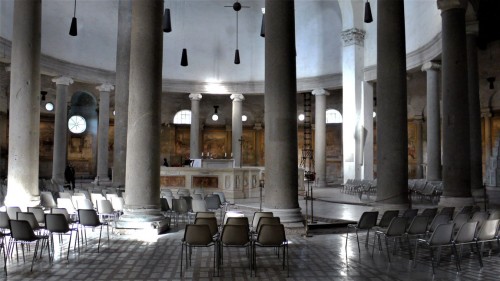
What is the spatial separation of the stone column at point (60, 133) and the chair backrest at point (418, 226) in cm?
1981

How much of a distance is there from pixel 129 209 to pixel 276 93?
4.33 metres

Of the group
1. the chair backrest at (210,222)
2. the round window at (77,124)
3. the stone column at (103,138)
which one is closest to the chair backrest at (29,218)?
the chair backrest at (210,222)

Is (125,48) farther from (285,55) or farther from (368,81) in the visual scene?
(368,81)

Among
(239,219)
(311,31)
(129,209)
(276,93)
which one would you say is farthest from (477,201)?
(311,31)

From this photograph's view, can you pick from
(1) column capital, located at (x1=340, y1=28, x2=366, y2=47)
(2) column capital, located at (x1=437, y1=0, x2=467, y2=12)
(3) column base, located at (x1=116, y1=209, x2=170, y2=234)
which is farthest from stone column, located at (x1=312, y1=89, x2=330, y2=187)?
(3) column base, located at (x1=116, y1=209, x2=170, y2=234)

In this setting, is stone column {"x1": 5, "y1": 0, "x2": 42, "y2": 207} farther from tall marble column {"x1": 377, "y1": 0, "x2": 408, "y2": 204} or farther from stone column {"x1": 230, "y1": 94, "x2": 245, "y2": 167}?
stone column {"x1": 230, "y1": 94, "x2": 245, "y2": 167}

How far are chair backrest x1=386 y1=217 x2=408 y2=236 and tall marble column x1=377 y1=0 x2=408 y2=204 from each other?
3193mm

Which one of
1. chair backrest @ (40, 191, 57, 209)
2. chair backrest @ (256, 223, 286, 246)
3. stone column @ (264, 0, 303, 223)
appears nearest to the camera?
chair backrest @ (256, 223, 286, 246)

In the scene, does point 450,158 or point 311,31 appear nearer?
point 450,158

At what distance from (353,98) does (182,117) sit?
1540 centimetres

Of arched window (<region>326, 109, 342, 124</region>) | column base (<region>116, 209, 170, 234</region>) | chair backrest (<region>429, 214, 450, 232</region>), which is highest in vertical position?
arched window (<region>326, 109, 342, 124</region>)

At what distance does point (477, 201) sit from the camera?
15.2 metres

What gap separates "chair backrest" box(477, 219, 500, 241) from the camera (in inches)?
299

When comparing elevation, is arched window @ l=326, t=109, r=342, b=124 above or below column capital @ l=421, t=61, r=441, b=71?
below
